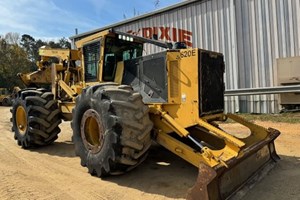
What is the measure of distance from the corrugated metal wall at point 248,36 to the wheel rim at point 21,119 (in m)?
8.16

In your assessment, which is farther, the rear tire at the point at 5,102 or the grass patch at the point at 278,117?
the rear tire at the point at 5,102

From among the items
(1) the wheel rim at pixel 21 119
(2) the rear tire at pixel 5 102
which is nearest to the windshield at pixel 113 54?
(1) the wheel rim at pixel 21 119

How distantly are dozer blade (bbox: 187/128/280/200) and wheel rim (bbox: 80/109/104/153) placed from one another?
231 centimetres

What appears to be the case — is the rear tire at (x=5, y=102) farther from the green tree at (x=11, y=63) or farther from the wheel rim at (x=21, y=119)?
the wheel rim at (x=21, y=119)

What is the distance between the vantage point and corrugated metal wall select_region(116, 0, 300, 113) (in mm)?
12328

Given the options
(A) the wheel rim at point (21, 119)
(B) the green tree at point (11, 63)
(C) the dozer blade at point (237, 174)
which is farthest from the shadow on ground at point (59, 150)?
(B) the green tree at point (11, 63)

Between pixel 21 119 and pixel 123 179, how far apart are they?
470 centimetres

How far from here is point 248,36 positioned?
13258mm

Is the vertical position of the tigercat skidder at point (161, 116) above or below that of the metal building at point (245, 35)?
below

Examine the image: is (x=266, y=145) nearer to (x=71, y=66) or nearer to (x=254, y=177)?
(x=254, y=177)

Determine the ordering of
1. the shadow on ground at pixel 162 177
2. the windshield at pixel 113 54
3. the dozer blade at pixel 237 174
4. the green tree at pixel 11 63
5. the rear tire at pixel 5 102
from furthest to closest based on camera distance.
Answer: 1. the green tree at pixel 11 63
2. the rear tire at pixel 5 102
3. the windshield at pixel 113 54
4. the shadow on ground at pixel 162 177
5. the dozer blade at pixel 237 174

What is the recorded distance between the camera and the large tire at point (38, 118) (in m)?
8.20

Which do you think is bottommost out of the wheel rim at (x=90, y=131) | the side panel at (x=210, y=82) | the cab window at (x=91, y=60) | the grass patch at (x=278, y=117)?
the grass patch at (x=278, y=117)

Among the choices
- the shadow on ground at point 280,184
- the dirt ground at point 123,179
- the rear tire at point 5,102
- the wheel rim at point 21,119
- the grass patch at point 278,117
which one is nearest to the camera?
the shadow on ground at point 280,184
